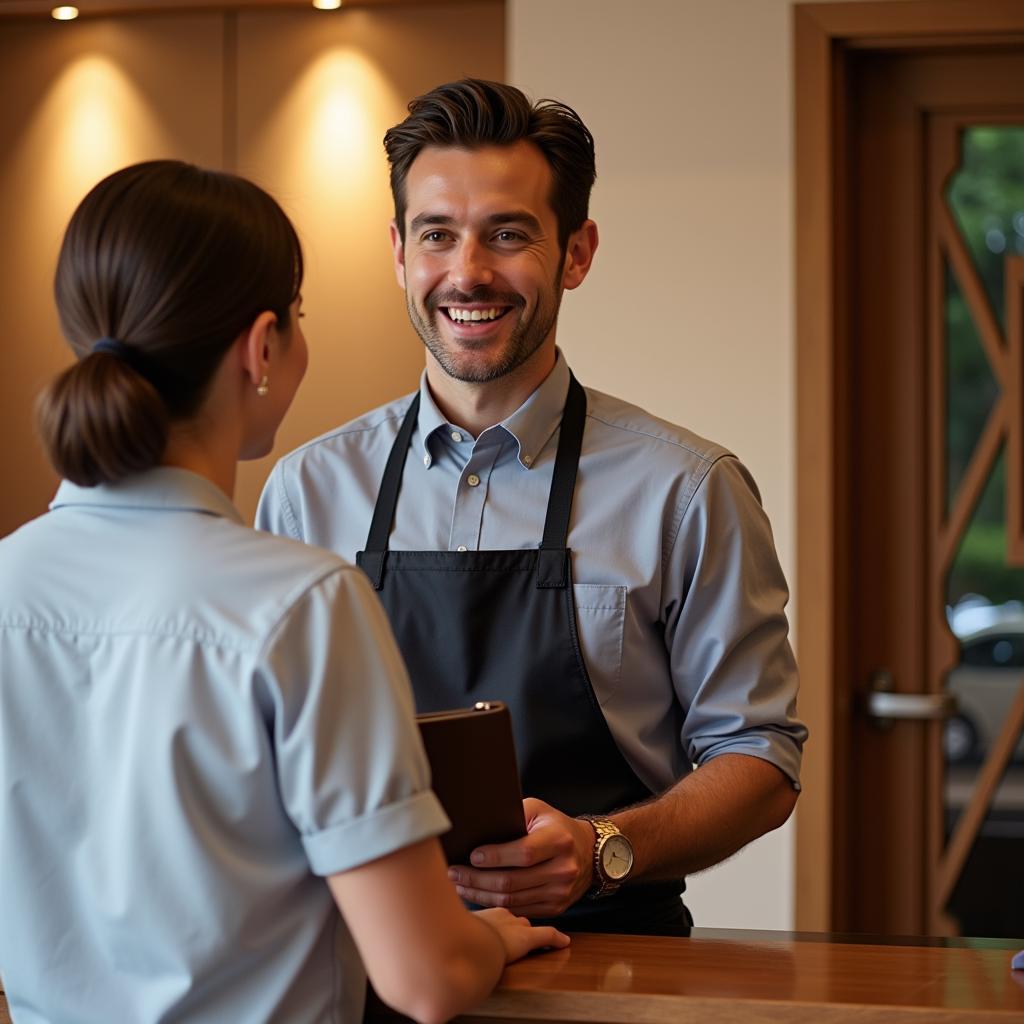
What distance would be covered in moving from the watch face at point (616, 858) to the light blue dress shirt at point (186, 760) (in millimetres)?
509

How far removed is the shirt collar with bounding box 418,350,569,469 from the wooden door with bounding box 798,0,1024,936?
131 centimetres

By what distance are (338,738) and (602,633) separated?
0.78 m

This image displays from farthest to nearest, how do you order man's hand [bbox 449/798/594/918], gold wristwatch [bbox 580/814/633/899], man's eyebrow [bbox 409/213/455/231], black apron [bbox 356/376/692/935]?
man's eyebrow [bbox 409/213/455/231]
black apron [bbox 356/376/692/935]
gold wristwatch [bbox 580/814/633/899]
man's hand [bbox 449/798/594/918]

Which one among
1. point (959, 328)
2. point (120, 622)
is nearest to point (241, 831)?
point (120, 622)

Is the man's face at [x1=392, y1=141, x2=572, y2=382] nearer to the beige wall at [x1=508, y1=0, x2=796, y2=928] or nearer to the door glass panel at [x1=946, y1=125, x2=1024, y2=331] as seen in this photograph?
the beige wall at [x1=508, y1=0, x2=796, y2=928]

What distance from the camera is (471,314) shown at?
1.80 metres

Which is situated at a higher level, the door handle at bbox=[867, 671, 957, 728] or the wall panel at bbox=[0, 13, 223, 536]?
the wall panel at bbox=[0, 13, 223, 536]

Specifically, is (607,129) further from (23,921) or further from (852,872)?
(23,921)

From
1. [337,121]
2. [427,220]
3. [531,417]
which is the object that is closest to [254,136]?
[337,121]

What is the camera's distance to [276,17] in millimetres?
3199

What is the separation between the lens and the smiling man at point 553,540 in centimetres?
173

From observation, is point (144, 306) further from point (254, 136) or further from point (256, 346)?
point (254, 136)

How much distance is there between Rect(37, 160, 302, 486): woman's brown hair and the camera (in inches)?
41.4

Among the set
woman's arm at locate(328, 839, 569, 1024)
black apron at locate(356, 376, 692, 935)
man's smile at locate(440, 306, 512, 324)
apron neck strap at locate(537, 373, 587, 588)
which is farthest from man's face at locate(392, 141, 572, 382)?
woman's arm at locate(328, 839, 569, 1024)
